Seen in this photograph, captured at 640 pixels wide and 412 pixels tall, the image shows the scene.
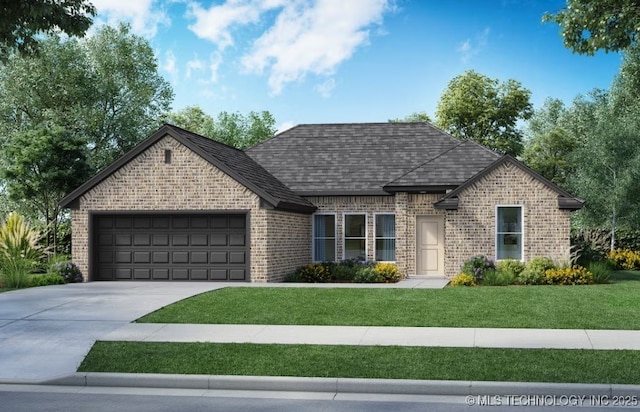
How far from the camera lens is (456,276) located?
79.7 feet

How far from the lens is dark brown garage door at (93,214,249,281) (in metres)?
24.7

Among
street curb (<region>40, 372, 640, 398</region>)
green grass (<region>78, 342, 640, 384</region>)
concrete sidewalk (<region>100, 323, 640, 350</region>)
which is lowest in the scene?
street curb (<region>40, 372, 640, 398</region>)

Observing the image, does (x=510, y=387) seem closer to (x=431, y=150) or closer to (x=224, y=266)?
(x=224, y=266)

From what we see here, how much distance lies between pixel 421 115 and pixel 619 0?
47.7 metres

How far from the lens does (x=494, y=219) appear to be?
2556 cm

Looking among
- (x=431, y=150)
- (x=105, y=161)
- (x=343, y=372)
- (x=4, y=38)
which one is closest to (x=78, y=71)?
(x=105, y=161)

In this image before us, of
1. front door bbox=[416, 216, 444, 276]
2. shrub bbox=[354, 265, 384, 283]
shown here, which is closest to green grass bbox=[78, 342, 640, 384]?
shrub bbox=[354, 265, 384, 283]

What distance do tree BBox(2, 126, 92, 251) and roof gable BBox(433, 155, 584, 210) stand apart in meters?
16.9

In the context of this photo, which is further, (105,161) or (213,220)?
(105,161)

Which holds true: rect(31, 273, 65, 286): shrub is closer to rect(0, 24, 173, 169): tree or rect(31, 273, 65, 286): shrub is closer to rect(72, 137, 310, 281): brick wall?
rect(72, 137, 310, 281): brick wall

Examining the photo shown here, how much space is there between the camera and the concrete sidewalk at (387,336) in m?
12.4

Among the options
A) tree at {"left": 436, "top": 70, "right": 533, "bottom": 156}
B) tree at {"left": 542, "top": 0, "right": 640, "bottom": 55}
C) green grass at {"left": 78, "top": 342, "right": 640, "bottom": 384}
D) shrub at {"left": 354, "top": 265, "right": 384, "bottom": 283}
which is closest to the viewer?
green grass at {"left": 78, "top": 342, "right": 640, "bottom": 384}

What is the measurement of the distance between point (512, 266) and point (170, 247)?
11284mm

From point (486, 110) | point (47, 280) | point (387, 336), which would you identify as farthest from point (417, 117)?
point (387, 336)
